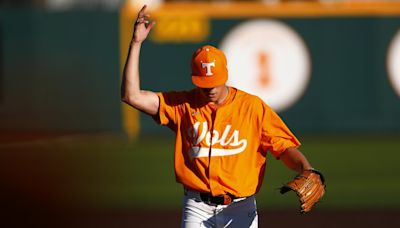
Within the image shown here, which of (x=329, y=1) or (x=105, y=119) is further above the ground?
(x=329, y=1)

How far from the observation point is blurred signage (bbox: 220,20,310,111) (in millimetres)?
13953

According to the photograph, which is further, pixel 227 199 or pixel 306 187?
pixel 227 199

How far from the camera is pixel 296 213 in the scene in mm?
8836

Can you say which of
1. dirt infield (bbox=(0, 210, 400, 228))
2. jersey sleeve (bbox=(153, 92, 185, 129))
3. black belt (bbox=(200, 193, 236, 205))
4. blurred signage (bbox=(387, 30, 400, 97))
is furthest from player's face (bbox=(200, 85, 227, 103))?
blurred signage (bbox=(387, 30, 400, 97))

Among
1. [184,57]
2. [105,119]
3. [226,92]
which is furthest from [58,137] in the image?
[226,92]

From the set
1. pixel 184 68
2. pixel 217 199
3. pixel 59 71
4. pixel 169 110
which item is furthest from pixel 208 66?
pixel 59 71

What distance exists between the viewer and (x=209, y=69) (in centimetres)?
489

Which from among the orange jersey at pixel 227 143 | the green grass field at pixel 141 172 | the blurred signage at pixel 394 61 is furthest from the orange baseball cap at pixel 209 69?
the blurred signage at pixel 394 61

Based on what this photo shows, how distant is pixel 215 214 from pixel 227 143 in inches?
15.5

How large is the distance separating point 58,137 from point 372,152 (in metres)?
4.70

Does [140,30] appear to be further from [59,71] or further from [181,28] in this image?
[59,71]

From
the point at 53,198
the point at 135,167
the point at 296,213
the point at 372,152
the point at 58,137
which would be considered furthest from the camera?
the point at 58,137

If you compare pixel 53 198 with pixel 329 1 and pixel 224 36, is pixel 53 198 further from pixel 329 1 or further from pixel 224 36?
pixel 329 1

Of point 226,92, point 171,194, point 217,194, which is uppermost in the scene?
point 226,92
